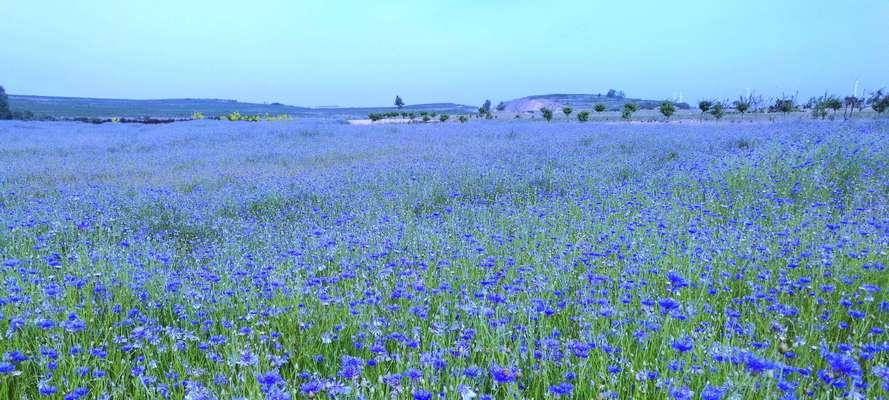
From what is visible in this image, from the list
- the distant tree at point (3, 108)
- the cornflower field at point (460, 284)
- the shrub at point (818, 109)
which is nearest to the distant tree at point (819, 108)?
the shrub at point (818, 109)

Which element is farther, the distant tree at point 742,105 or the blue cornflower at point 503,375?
the distant tree at point 742,105

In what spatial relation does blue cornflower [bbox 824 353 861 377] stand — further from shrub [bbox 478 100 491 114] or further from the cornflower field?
shrub [bbox 478 100 491 114]

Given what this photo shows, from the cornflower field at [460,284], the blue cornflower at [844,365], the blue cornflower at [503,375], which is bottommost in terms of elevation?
the cornflower field at [460,284]

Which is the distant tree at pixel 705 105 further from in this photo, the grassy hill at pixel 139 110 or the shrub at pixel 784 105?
the grassy hill at pixel 139 110

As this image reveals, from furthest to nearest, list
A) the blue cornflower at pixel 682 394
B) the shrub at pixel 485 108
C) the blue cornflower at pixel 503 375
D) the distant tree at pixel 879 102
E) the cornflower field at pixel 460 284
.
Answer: the shrub at pixel 485 108, the distant tree at pixel 879 102, the cornflower field at pixel 460 284, the blue cornflower at pixel 503 375, the blue cornflower at pixel 682 394

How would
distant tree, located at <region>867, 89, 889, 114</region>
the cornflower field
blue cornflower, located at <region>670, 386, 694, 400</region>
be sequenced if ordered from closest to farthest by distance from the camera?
blue cornflower, located at <region>670, 386, 694, 400</region> → the cornflower field → distant tree, located at <region>867, 89, 889, 114</region>

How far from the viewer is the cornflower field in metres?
2.23

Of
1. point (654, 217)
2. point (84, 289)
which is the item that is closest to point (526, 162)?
point (654, 217)

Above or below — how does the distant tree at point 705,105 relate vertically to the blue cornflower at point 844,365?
above

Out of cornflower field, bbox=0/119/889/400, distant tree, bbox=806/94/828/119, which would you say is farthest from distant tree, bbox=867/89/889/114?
cornflower field, bbox=0/119/889/400

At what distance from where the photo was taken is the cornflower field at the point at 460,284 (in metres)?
2.23

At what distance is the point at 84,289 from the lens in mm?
3432

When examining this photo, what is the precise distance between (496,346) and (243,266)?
7.67 feet

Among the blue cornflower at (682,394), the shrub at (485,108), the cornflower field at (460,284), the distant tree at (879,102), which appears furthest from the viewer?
the shrub at (485,108)
